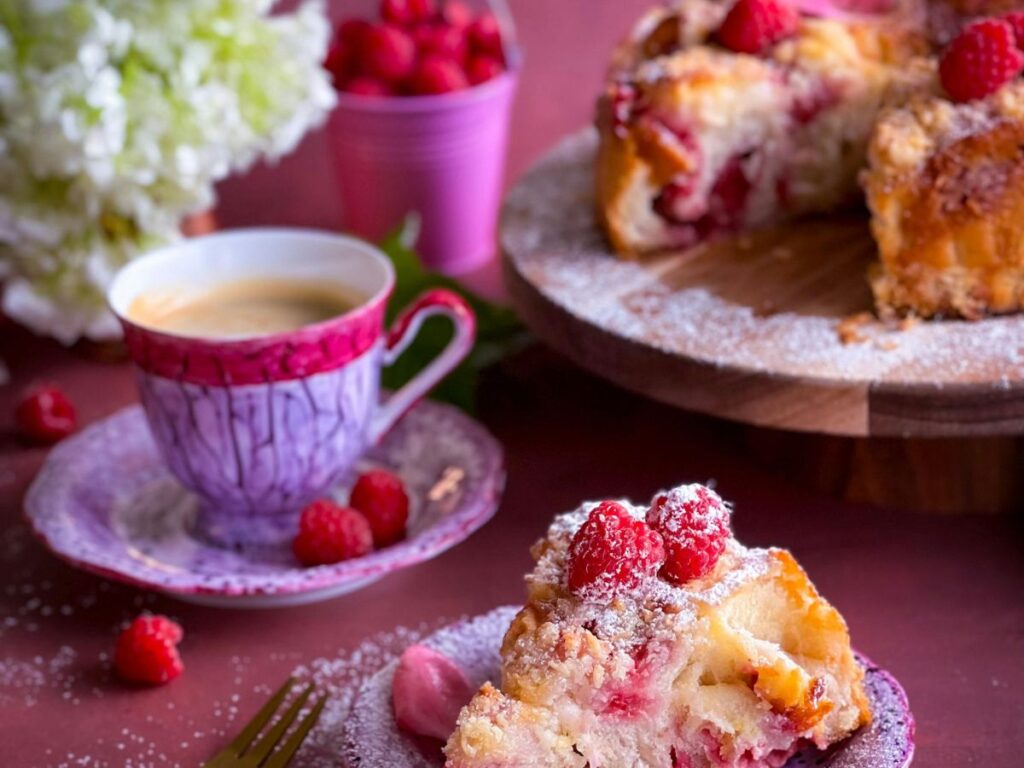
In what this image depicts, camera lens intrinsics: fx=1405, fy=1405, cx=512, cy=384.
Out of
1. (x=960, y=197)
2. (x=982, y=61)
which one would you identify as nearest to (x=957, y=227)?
(x=960, y=197)

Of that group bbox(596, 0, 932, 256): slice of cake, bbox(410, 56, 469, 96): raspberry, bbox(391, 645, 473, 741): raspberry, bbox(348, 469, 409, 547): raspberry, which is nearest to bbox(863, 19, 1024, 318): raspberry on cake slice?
bbox(596, 0, 932, 256): slice of cake

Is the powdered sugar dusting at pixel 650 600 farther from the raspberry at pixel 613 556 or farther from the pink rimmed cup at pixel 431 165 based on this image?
the pink rimmed cup at pixel 431 165

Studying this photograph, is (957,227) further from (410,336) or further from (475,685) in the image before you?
(475,685)

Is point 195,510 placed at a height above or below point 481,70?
below

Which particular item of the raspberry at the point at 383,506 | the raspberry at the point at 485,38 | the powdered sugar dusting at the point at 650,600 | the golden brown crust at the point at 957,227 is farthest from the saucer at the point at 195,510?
the raspberry at the point at 485,38

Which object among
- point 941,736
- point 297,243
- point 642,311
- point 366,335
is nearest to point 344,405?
point 366,335
